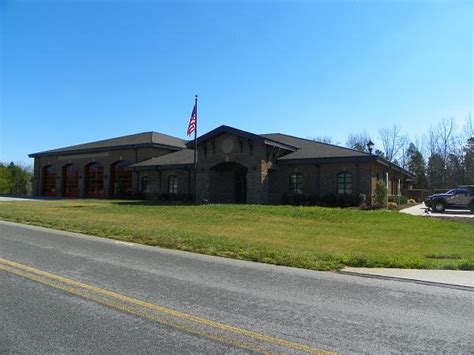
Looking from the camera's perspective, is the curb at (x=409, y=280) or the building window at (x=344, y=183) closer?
the curb at (x=409, y=280)

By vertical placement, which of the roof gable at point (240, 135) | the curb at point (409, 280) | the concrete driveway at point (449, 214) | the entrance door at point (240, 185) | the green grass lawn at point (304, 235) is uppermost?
the roof gable at point (240, 135)

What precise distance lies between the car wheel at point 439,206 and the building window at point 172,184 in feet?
62.9

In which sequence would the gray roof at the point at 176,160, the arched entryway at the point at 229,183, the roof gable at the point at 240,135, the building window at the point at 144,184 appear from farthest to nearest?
the building window at the point at 144,184 → the gray roof at the point at 176,160 → the arched entryway at the point at 229,183 → the roof gable at the point at 240,135

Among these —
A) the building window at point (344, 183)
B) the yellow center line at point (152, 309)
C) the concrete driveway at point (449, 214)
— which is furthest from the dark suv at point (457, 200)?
the yellow center line at point (152, 309)

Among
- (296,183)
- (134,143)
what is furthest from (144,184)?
(296,183)

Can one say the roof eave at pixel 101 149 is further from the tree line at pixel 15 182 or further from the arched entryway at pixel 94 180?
the tree line at pixel 15 182

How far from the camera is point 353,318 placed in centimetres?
588

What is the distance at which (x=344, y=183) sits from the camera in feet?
96.3

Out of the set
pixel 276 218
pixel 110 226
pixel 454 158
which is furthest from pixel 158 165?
pixel 454 158

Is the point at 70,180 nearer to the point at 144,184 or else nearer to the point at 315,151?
the point at 144,184

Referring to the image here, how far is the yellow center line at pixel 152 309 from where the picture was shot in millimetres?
4836

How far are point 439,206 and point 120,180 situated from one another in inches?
1206

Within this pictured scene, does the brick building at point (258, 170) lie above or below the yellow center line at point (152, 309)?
above

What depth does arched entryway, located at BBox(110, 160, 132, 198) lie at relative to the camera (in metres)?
45.3
